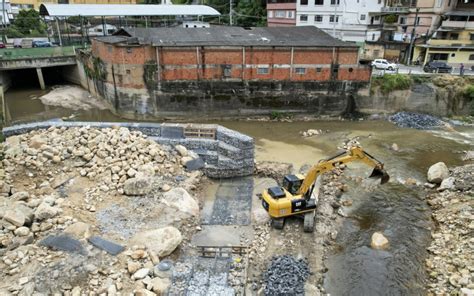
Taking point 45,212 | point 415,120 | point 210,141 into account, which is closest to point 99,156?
point 45,212

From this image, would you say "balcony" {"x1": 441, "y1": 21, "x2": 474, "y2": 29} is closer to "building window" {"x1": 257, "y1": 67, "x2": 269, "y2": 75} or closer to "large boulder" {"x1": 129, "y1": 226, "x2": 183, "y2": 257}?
"building window" {"x1": 257, "y1": 67, "x2": 269, "y2": 75}

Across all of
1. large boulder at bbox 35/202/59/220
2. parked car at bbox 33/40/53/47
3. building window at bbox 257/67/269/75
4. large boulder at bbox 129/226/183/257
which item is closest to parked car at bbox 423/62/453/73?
building window at bbox 257/67/269/75

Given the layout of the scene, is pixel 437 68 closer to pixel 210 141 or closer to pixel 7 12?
pixel 210 141

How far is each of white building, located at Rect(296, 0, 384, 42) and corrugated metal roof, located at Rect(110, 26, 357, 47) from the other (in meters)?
10.1

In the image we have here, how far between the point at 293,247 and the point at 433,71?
Answer: 24.8m

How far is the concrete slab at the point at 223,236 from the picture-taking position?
477 inches

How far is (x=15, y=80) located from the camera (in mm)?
37031

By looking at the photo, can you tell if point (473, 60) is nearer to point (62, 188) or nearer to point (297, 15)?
point (297, 15)

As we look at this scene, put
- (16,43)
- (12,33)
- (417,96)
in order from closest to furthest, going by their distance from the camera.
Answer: (417,96) < (16,43) < (12,33)

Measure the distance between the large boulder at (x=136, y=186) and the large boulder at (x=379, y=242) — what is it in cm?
869

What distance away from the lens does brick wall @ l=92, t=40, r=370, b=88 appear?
82.1ft

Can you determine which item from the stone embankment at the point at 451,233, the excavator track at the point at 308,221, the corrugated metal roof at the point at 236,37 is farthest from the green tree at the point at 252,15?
the excavator track at the point at 308,221

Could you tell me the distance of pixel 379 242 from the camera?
12.6 m

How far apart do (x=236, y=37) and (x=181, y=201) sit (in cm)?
1903
